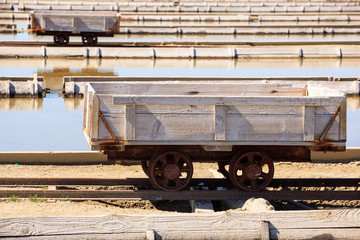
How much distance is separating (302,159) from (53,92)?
1195cm

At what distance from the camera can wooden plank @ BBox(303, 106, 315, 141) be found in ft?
27.4

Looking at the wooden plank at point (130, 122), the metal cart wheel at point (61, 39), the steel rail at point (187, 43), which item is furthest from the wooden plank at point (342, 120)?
the metal cart wheel at point (61, 39)

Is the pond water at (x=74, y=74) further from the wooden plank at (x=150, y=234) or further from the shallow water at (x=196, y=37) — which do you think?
the shallow water at (x=196, y=37)

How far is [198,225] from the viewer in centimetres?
670

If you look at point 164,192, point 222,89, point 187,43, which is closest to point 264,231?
point 164,192

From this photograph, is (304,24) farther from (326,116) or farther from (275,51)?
(326,116)

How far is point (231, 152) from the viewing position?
29.3ft

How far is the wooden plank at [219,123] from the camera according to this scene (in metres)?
8.23

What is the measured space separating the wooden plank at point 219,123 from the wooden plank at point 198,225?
1.62 meters

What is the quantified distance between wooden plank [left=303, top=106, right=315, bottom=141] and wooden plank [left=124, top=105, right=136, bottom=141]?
2.08 m

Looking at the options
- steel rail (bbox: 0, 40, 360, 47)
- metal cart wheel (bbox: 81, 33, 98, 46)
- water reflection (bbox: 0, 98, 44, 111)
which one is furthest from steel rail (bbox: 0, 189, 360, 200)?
steel rail (bbox: 0, 40, 360, 47)

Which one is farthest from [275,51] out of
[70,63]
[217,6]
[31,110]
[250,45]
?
[217,6]

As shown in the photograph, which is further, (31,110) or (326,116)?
(31,110)

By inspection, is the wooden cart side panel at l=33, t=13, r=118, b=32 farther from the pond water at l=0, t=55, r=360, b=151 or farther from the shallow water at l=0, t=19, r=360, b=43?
the shallow water at l=0, t=19, r=360, b=43
